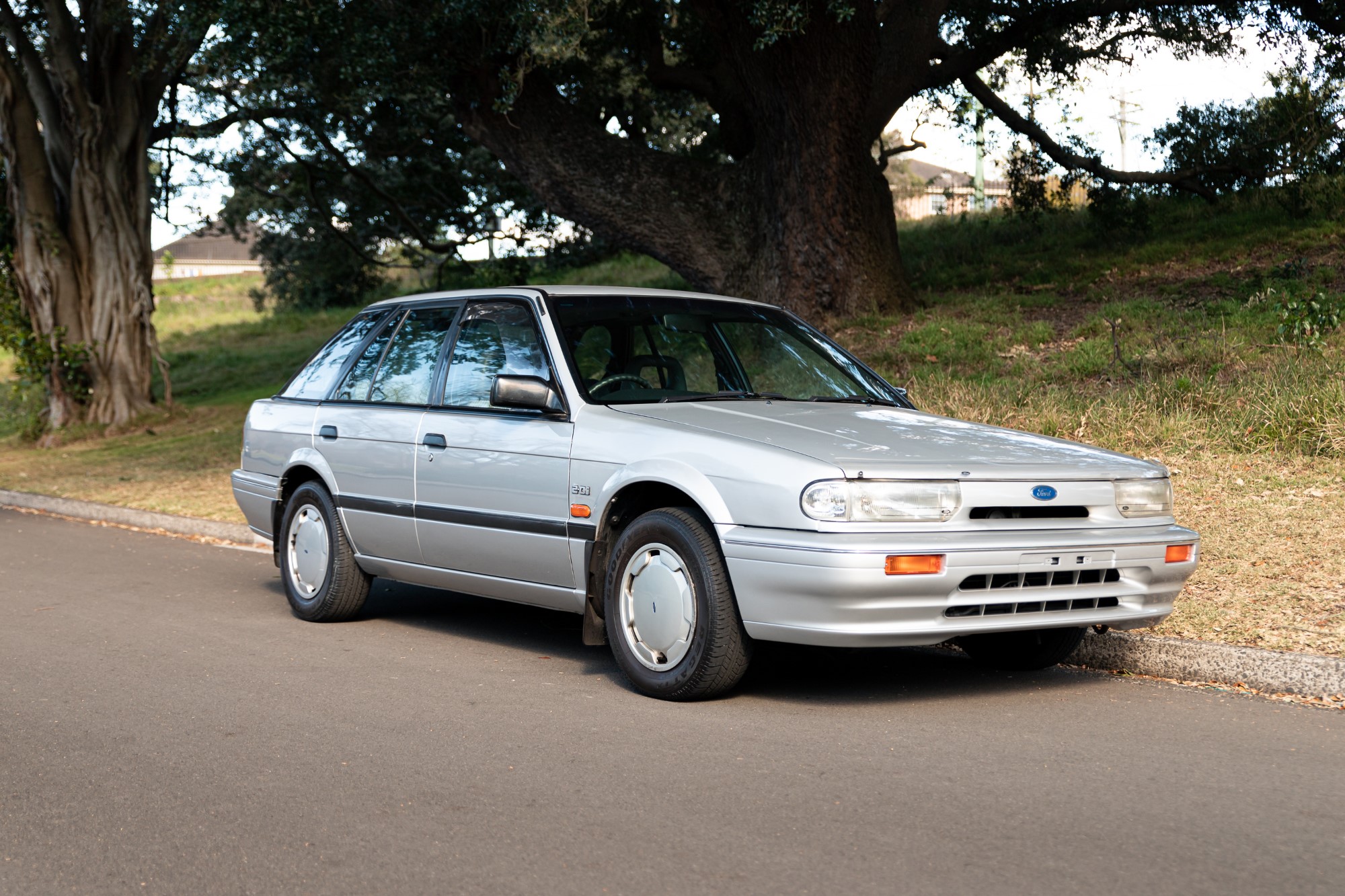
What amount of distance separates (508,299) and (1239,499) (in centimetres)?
476

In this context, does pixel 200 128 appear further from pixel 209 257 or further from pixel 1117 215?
pixel 209 257

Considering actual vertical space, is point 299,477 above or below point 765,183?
below

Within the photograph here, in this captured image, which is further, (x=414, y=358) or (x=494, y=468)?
(x=414, y=358)

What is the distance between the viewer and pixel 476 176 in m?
26.7

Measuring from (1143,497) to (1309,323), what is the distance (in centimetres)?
725

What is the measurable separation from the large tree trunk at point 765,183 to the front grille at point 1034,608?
1094cm

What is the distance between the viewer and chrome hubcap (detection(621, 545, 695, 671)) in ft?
18.5

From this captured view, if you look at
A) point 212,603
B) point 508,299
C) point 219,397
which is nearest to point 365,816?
point 508,299

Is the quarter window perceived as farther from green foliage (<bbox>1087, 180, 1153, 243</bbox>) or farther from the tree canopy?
green foliage (<bbox>1087, 180, 1153, 243</bbox>)

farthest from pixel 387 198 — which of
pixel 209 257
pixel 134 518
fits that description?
pixel 209 257

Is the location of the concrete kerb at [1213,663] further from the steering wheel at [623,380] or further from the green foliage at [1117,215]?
the green foliage at [1117,215]

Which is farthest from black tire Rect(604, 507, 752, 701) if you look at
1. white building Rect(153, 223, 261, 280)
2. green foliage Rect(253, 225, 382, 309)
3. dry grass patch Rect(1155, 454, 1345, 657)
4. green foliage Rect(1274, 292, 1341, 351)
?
white building Rect(153, 223, 261, 280)

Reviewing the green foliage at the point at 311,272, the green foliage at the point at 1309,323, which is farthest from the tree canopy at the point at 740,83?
the green foliage at the point at 311,272

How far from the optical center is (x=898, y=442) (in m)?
5.69
